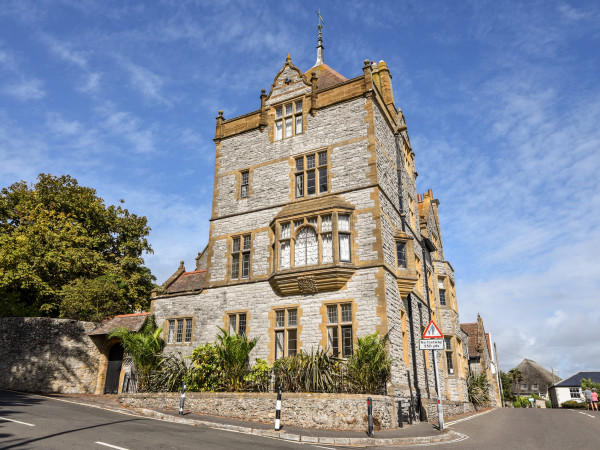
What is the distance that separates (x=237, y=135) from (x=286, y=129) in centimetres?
314

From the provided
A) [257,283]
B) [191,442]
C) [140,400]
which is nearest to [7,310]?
[140,400]

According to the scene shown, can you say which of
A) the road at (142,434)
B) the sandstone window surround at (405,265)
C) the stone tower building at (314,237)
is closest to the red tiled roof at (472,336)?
the stone tower building at (314,237)

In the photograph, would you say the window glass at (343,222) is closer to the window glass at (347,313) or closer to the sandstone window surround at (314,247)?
the sandstone window surround at (314,247)

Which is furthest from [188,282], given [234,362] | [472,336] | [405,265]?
[472,336]

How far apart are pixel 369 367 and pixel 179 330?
10.7 metres

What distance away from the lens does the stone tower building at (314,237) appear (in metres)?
17.2

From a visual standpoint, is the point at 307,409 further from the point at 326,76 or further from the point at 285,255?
the point at 326,76

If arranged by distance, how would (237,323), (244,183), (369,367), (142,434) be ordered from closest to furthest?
(142,434), (369,367), (237,323), (244,183)

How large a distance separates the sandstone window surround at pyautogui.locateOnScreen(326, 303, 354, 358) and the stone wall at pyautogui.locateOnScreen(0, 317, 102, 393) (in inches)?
536

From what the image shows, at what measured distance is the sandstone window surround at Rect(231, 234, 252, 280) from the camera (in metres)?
20.5

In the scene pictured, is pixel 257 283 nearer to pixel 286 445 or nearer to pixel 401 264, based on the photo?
pixel 401 264

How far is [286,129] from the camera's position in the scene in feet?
72.1

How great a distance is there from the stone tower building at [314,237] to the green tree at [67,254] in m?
5.46

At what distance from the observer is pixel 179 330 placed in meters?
21.0
